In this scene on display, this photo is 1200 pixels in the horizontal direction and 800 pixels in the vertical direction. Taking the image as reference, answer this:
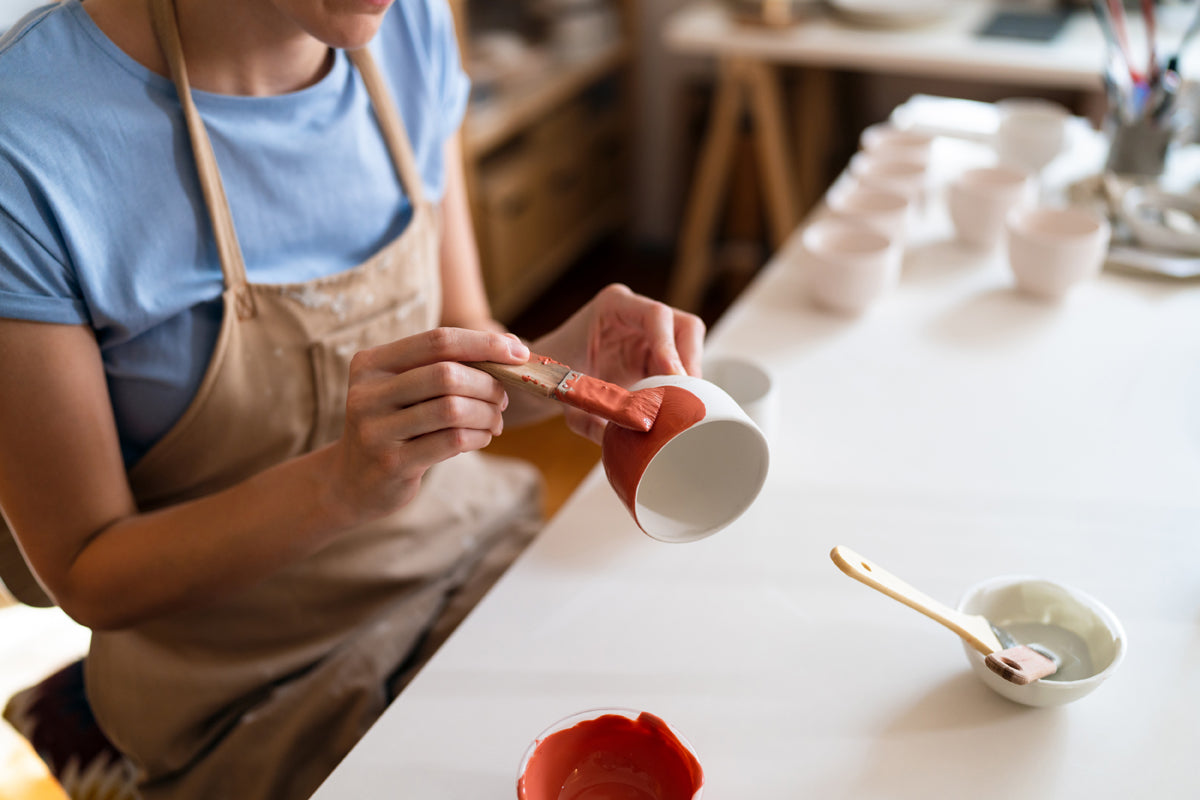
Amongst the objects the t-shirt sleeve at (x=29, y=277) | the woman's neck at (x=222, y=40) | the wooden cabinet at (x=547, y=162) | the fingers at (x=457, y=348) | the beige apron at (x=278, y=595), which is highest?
the woman's neck at (x=222, y=40)

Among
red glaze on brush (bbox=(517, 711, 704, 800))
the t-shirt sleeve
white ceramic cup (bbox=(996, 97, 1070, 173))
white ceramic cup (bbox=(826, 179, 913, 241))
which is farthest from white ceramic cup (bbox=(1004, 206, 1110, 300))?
the t-shirt sleeve

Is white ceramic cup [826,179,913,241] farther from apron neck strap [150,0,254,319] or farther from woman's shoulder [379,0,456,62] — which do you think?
apron neck strap [150,0,254,319]

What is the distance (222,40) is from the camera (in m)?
0.82

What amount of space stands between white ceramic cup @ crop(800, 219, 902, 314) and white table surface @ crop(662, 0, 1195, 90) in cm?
104

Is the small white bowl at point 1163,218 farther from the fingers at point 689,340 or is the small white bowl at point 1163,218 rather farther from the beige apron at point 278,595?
the beige apron at point 278,595

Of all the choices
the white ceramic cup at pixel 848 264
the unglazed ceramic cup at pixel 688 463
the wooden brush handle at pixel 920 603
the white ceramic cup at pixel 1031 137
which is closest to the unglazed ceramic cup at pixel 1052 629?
the wooden brush handle at pixel 920 603

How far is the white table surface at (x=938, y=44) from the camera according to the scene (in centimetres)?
199

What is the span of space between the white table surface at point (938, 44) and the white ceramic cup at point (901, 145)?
71 cm

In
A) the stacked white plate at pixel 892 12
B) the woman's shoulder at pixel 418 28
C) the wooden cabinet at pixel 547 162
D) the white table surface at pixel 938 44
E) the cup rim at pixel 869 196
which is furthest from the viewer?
the wooden cabinet at pixel 547 162

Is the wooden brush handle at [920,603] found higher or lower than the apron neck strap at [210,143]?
lower

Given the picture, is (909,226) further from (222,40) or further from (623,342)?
(222,40)

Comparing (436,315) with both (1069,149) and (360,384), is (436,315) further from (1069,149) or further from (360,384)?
(1069,149)

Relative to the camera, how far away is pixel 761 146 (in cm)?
243

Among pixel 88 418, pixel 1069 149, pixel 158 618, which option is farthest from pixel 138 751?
pixel 1069 149
